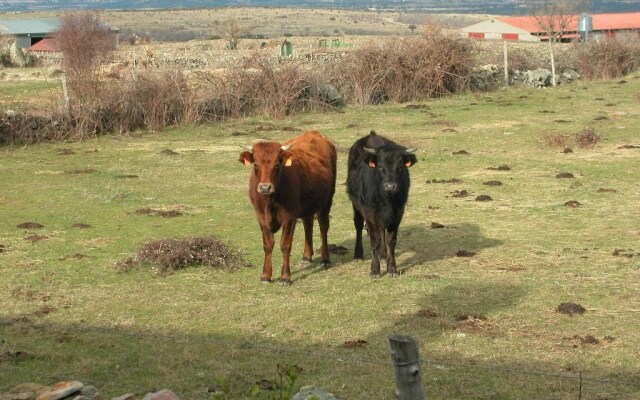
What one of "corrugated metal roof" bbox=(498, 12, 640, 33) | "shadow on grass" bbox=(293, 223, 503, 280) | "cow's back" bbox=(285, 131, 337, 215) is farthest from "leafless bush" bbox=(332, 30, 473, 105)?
"corrugated metal roof" bbox=(498, 12, 640, 33)

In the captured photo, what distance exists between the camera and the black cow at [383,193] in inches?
484

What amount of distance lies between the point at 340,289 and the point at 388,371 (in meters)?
3.08

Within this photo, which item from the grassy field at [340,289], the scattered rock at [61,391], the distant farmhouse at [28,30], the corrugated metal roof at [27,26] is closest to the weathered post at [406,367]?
the grassy field at [340,289]

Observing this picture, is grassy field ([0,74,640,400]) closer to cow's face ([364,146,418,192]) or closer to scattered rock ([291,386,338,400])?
scattered rock ([291,386,338,400])

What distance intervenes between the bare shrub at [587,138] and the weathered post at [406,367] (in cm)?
1824

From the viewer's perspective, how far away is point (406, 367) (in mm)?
5699

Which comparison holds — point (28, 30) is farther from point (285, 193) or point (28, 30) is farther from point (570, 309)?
point (570, 309)

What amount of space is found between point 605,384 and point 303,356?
264 centimetres

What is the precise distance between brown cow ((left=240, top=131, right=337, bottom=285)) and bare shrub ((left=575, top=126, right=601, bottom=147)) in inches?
451

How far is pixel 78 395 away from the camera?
727cm

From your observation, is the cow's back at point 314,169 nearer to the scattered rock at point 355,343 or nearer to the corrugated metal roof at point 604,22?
the scattered rock at point 355,343

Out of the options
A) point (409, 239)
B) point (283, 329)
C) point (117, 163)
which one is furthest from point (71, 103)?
point (283, 329)

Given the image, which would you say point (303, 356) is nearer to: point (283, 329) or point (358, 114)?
point (283, 329)

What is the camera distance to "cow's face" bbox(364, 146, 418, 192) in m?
12.2
